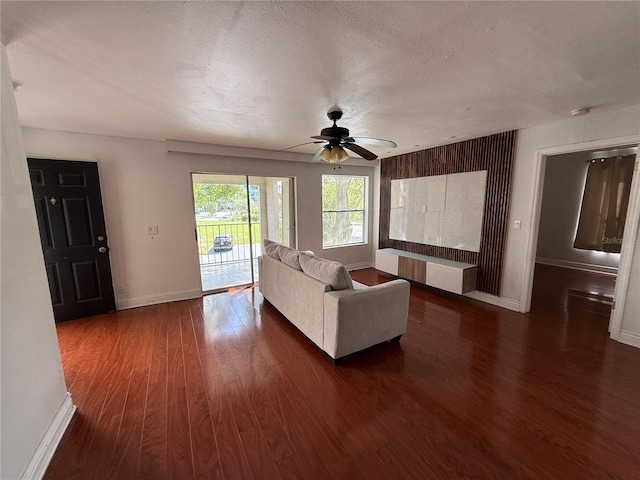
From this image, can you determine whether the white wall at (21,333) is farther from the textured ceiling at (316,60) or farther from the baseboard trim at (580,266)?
the baseboard trim at (580,266)

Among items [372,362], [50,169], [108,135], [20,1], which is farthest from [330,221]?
[20,1]

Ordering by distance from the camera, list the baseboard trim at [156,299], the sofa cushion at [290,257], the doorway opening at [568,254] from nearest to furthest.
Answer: the sofa cushion at [290,257] < the baseboard trim at [156,299] < the doorway opening at [568,254]

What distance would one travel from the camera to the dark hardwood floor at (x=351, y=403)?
1419mm

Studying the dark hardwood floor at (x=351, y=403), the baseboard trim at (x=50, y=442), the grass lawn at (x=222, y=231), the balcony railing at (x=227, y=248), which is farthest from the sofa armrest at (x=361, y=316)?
the grass lawn at (x=222, y=231)

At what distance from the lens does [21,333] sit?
1.35 meters

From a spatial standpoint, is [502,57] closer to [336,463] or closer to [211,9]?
[211,9]

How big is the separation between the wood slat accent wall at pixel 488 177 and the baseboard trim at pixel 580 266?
10.7 ft

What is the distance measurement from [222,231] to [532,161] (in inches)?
195

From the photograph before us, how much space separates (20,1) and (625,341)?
5143mm

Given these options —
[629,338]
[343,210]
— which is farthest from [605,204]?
[343,210]

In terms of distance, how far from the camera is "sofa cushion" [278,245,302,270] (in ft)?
9.36

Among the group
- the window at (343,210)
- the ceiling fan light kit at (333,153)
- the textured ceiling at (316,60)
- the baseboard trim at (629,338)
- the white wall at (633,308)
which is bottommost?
the baseboard trim at (629,338)

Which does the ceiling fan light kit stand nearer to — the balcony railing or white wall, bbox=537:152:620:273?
the balcony railing

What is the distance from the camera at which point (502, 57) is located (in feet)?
5.20
